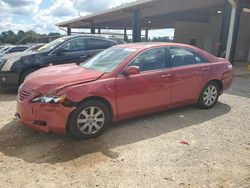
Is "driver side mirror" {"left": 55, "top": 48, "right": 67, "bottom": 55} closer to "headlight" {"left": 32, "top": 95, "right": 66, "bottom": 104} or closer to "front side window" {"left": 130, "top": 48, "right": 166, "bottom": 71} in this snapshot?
"front side window" {"left": 130, "top": 48, "right": 166, "bottom": 71}

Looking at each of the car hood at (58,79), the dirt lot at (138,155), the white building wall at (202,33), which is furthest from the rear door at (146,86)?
the white building wall at (202,33)

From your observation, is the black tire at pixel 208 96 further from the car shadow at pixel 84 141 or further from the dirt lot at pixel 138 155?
the dirt lot at pixel 138 155

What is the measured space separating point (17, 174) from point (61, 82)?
60.2 inches

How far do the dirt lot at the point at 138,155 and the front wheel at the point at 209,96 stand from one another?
530mm

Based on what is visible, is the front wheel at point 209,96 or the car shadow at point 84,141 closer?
the car shadow at point 84,141

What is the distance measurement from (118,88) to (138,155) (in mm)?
1236

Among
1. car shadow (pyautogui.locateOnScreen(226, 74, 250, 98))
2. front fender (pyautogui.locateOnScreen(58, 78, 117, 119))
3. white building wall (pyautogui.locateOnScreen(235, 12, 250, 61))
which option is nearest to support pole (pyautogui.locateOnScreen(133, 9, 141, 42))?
white building wall (pyautogui.locateOnScreen(235, 12, 250, 61))

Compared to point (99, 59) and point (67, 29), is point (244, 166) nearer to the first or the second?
point (99, 59)

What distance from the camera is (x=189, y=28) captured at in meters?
26.5

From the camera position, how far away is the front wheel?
19.5 ft

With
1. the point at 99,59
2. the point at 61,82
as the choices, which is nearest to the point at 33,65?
the point at 99,59

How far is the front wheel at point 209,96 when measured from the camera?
234 inches

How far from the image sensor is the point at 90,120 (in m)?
4.32

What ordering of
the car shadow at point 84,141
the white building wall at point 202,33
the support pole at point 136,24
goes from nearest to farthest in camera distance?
1. the car shadow at point 84,141
2. the support pole at point 136,24
3. the white building wall at point 202,33
